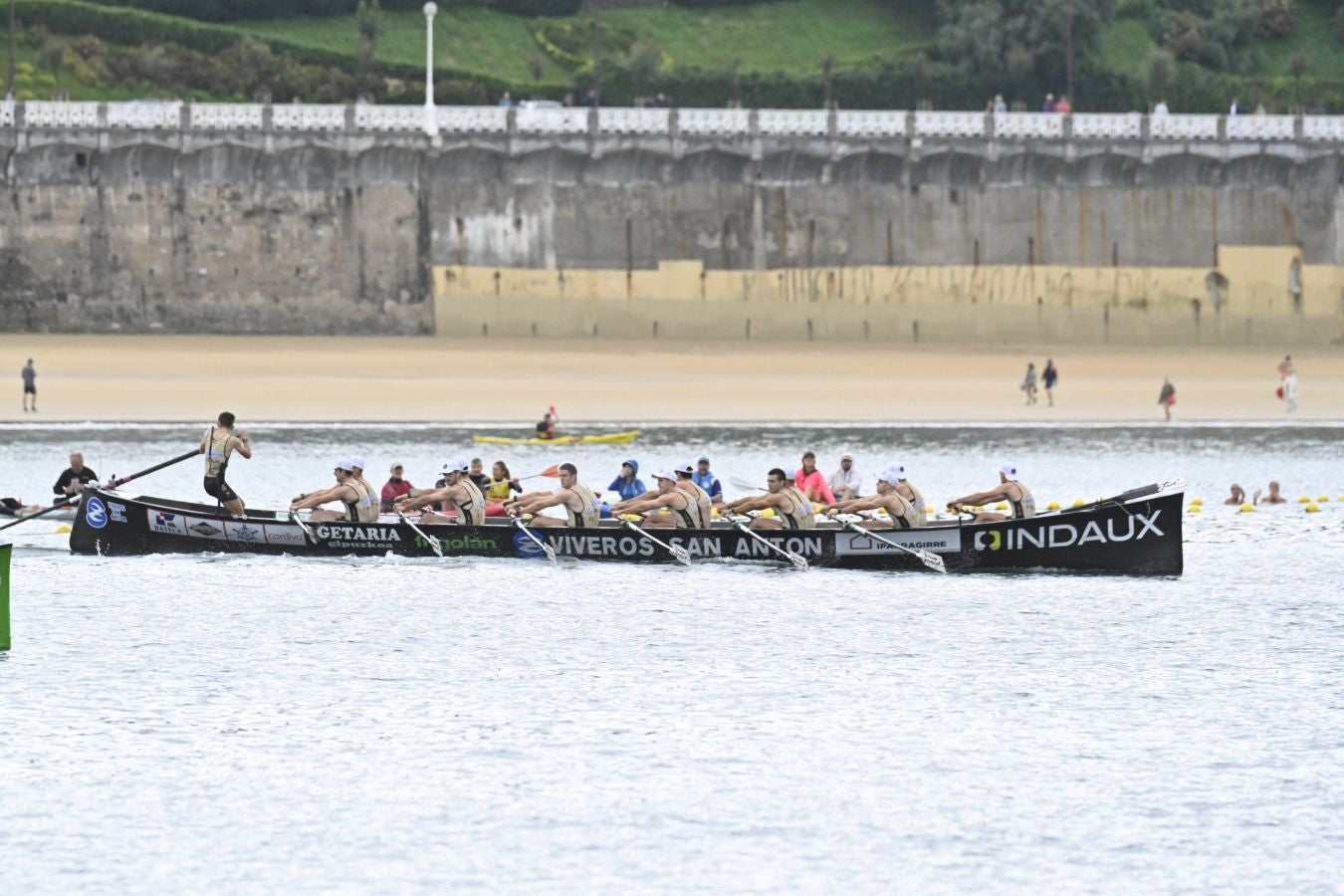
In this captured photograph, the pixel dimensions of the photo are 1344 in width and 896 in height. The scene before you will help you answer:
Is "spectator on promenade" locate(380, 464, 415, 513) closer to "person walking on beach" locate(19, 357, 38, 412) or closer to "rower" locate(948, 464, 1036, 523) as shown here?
"rower" locate(948, 464, 1036, 523)

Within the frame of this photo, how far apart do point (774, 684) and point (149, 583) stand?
489 inches

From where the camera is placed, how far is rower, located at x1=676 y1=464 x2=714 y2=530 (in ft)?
115

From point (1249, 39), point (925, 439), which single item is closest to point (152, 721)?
point (925, 439)

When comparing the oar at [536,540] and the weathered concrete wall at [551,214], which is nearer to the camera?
the oar at [536,540]

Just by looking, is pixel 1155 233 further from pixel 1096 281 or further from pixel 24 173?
pixel 24 173

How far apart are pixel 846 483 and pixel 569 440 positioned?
721 inches

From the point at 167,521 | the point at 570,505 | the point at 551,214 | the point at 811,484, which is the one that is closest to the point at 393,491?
the point at 570,505

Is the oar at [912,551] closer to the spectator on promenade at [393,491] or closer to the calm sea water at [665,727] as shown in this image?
the calm sea water at [665,727]

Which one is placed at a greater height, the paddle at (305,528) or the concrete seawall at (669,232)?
the concrete seawall at (669,232)

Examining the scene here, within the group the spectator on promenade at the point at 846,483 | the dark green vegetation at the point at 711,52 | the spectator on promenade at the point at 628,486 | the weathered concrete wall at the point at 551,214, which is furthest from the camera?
the dark green vegetation at the point at 711,52

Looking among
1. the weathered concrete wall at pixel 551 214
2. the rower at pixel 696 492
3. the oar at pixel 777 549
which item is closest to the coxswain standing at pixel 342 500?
the rower at pixel 696 492

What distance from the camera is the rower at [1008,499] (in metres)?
34.4

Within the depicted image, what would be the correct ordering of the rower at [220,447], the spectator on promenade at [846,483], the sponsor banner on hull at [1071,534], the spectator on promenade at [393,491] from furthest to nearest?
1. the spectator on promenade at [393,491]
2. the spectator on promenade at [846,483]
3. the rower at [220,447]
4. the sponsor banner on hull at [1071,534]

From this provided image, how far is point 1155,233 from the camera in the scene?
241 feet
